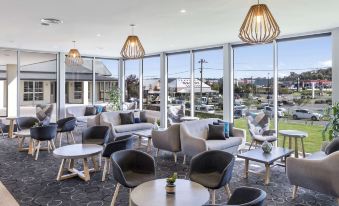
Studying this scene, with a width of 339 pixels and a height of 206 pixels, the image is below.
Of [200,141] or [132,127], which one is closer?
[200,141]

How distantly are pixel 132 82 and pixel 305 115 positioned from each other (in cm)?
760

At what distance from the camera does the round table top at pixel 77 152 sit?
4684 mm

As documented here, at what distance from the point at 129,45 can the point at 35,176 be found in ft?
10.7

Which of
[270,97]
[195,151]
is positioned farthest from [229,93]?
[195,151]

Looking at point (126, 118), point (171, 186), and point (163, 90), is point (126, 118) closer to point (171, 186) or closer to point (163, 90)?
point (163, 90)

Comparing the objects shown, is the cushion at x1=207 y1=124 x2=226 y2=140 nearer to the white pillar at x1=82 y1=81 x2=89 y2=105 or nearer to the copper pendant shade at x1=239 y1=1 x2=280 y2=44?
the copper pendant shade at x1=239 y1=1 x2=280 y2=44

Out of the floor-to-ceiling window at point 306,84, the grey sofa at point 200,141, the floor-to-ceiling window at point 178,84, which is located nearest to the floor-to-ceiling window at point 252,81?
the floor-to-ceiling window at point 306,84

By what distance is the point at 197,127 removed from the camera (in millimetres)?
6312

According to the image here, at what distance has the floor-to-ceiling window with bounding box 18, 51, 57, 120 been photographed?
10.3 m

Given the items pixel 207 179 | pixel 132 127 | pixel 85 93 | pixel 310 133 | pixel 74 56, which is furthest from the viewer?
pixel 85 93

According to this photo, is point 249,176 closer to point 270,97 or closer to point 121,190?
point 121,190

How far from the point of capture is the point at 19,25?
6.21 metres

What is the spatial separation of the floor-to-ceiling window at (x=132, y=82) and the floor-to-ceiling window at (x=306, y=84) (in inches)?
256

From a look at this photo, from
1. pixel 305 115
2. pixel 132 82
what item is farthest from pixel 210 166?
pixel 132 82
